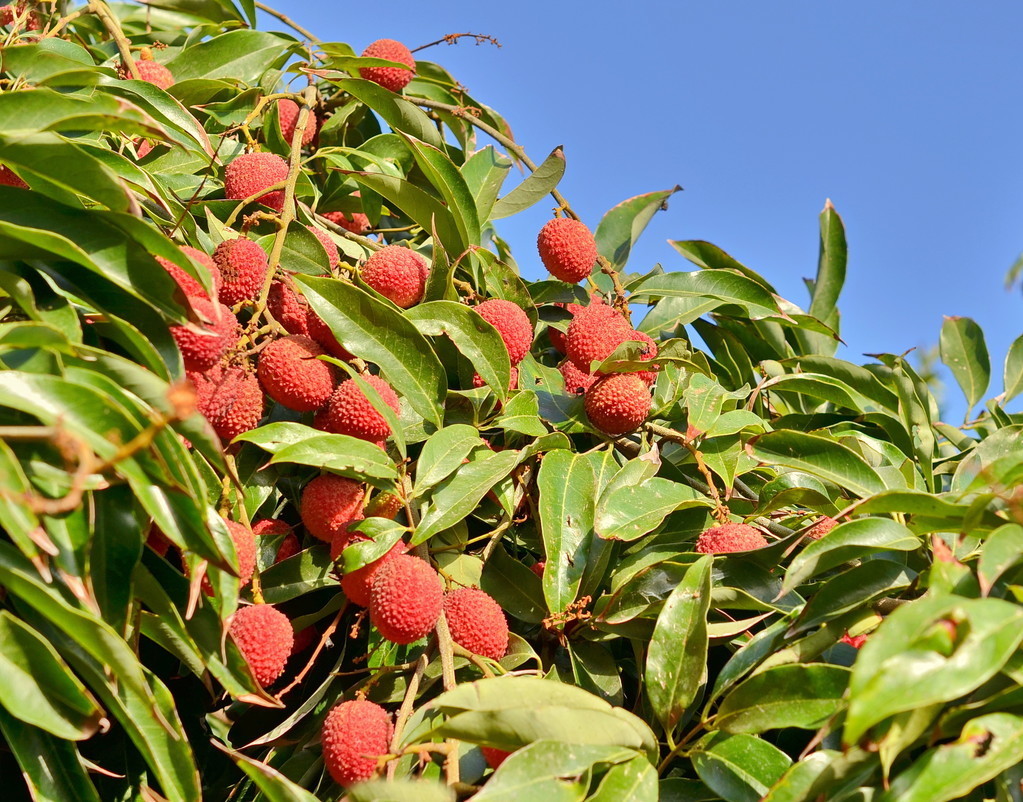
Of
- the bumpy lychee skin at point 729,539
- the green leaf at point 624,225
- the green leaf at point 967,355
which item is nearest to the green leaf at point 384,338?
the bumpy lychee skin at point 729,539

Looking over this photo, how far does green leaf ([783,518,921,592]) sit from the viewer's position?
90cm

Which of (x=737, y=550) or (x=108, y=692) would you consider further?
(x=737, y=550)

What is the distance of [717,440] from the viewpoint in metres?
1.30

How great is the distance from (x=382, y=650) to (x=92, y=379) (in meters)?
0.48

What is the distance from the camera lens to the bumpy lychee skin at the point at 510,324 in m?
1.26

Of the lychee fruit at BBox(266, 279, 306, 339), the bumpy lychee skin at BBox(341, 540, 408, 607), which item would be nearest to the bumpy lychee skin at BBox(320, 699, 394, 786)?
the bumpy lychee skin at BBox(341, 540, 408, 607)

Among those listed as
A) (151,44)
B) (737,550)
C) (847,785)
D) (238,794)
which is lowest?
(238,794)

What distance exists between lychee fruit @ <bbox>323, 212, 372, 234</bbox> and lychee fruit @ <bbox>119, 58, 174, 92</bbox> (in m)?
0.31

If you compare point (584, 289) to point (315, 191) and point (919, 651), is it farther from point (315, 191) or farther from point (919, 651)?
point (919, 651)

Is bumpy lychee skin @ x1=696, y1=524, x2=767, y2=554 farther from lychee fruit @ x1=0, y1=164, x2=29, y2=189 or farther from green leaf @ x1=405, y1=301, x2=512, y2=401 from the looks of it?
lychee fruit @ x1=0, y1=164, x2=29, y2=189

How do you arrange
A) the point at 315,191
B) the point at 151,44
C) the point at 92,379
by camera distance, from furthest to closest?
the point at 151,44
the point at 315,191
the point at 92,379

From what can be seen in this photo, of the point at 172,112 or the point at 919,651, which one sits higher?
the point at 172,112

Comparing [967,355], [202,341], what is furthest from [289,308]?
[967,355]

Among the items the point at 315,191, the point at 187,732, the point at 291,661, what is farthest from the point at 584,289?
the point at 187,732
